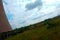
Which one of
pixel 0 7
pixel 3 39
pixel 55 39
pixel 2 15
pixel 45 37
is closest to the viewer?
pixel 55 39

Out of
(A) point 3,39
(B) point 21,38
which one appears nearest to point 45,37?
(B) point 21,38

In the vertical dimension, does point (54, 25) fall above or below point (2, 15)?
above

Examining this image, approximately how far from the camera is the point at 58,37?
2.69m

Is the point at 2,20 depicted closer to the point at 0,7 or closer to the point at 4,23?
the point at 4,23

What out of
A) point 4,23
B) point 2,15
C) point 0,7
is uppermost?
point 0,7

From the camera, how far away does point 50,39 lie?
2.76 meters

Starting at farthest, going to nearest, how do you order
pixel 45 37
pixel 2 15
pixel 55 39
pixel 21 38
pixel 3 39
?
pixel 2 15
pixel 3 39
pixel 21 38
pixel 45 37
pixel 55 39

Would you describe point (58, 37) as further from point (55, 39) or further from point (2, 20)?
Answer: point (2, 20)

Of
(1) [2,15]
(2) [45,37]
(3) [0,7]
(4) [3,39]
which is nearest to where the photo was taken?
(2) [45,37]

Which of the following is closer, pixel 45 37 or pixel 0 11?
pixel 45 37

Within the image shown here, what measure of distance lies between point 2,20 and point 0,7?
33.4 inches

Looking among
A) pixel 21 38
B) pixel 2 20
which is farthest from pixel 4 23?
pixel 21 38

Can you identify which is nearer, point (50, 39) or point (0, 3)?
point (50, 39)

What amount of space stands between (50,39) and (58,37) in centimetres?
16
